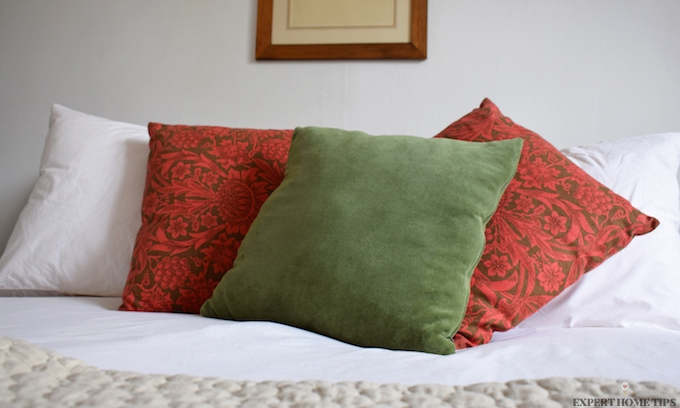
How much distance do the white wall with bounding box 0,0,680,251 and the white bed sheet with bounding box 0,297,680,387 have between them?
0.91m

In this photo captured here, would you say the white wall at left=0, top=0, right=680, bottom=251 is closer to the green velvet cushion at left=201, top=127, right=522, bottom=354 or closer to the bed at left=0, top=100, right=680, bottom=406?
the bed at left=0, top=100, right=680, bottom=406

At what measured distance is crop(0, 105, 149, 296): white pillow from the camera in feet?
4.23

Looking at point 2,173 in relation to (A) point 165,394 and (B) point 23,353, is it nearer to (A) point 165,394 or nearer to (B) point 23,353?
(B) point 23,353

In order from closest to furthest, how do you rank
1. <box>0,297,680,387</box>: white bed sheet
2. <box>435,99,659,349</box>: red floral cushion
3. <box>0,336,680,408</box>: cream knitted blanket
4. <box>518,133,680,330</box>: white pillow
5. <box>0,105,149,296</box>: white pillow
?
<box>0,336,680,408</box>: cream knitted blanket
<box>0,297,680,387</box>: white bed sheet
<box>435,99,659,349</box>: red floral cushion
<box>518,133,680,330</box>: white pillow
<box>0,105,149,296</box>: white pillow

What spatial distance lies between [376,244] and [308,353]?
214 mm

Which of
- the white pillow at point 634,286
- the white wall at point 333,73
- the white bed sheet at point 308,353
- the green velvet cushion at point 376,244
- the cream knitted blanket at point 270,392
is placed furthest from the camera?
the white wall at point 333,73

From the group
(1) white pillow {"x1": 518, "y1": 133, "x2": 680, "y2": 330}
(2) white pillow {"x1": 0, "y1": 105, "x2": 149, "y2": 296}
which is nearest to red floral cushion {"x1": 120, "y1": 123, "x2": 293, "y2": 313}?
(2) white pillow {"x1": 0, "y1": 105, "x2": 149, "y2": 296}

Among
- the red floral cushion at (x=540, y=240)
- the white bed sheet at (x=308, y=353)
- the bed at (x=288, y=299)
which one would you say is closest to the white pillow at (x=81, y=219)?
the bed at (x=288, y=299)

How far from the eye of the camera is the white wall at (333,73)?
1638 mm

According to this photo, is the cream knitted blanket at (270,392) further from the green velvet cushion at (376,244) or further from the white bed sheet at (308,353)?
the green velvet cushion at (376,244)

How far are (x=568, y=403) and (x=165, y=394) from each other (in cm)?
Result: 31

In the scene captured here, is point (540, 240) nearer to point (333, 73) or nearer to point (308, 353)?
point (308, 353)

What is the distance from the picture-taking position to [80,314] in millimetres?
1015

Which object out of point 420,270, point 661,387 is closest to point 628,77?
point 420,270
